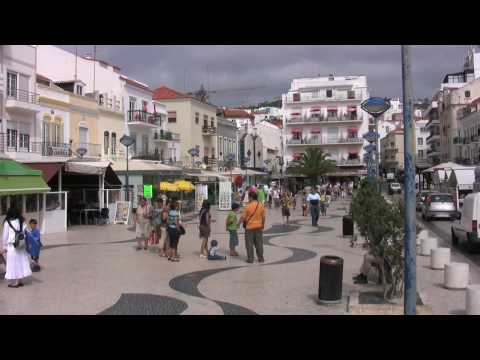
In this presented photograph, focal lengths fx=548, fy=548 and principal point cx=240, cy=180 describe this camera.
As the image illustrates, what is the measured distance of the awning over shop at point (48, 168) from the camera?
21.9m

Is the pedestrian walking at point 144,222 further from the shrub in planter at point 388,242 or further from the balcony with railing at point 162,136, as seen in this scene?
the balcony with railing at point 162,136

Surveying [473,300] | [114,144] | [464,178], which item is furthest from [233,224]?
[114,144]

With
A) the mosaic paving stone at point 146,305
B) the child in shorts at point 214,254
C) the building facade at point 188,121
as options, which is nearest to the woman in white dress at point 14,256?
the mosaic paving stone at point 146,305

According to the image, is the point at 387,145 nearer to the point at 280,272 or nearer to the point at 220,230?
the point at 220,230

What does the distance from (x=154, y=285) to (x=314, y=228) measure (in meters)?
13.4

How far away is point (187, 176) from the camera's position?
36.8 metres

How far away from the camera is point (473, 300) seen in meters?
7.78

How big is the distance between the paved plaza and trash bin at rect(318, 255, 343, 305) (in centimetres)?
13

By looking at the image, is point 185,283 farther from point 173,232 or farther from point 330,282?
point 330,282

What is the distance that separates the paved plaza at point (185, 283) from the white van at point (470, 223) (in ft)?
5.71

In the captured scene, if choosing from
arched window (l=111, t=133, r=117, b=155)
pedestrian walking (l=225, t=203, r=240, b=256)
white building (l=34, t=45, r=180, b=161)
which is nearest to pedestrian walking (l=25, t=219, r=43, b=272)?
pedestrian walking (l=225, t=203, r=240, b=256)

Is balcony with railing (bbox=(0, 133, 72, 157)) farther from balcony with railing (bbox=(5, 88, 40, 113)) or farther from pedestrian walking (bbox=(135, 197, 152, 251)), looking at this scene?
pedestrian walking (bbox=(135, 197, 152, 251))

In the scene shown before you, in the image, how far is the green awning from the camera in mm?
18078

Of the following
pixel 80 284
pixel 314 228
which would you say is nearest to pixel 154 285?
pixel 80 284
